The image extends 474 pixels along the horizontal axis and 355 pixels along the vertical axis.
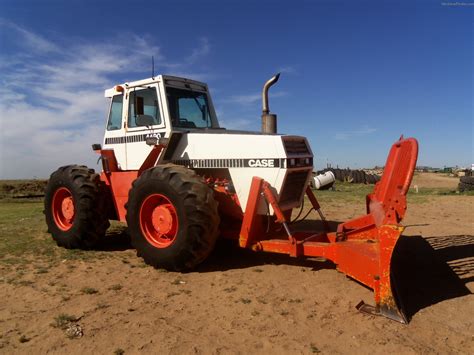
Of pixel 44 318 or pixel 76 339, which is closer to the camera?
pixel 76 339

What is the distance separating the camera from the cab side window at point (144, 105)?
6.95m

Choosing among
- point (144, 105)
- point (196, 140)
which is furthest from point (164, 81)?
point (196, 140)

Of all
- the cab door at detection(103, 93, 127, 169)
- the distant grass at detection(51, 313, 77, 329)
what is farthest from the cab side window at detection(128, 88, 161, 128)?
the distant grass at detection(51, 313, 77, 329)

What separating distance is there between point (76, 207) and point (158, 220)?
6.24 feet

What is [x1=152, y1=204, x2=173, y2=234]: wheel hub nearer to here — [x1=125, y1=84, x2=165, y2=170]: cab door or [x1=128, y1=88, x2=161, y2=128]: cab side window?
[x1=125, y1=84, x2=165, y2=170]: cab door

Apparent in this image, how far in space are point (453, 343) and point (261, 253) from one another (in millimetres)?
3605

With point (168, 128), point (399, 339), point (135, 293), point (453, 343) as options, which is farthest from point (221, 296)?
point (168, 128)

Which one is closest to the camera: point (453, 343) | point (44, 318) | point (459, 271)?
point (453, 343)

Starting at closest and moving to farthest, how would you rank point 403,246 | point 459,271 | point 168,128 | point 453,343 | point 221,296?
point 453,343 → point 221,296 → point 459,271 → point 168,128 → point 403,246

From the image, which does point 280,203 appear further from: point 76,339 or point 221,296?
point 76,339

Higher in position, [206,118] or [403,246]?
[206,118]

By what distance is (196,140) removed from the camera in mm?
6773

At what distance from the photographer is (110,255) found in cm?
724

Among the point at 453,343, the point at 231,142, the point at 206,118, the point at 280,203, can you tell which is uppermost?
the point at 206,118
